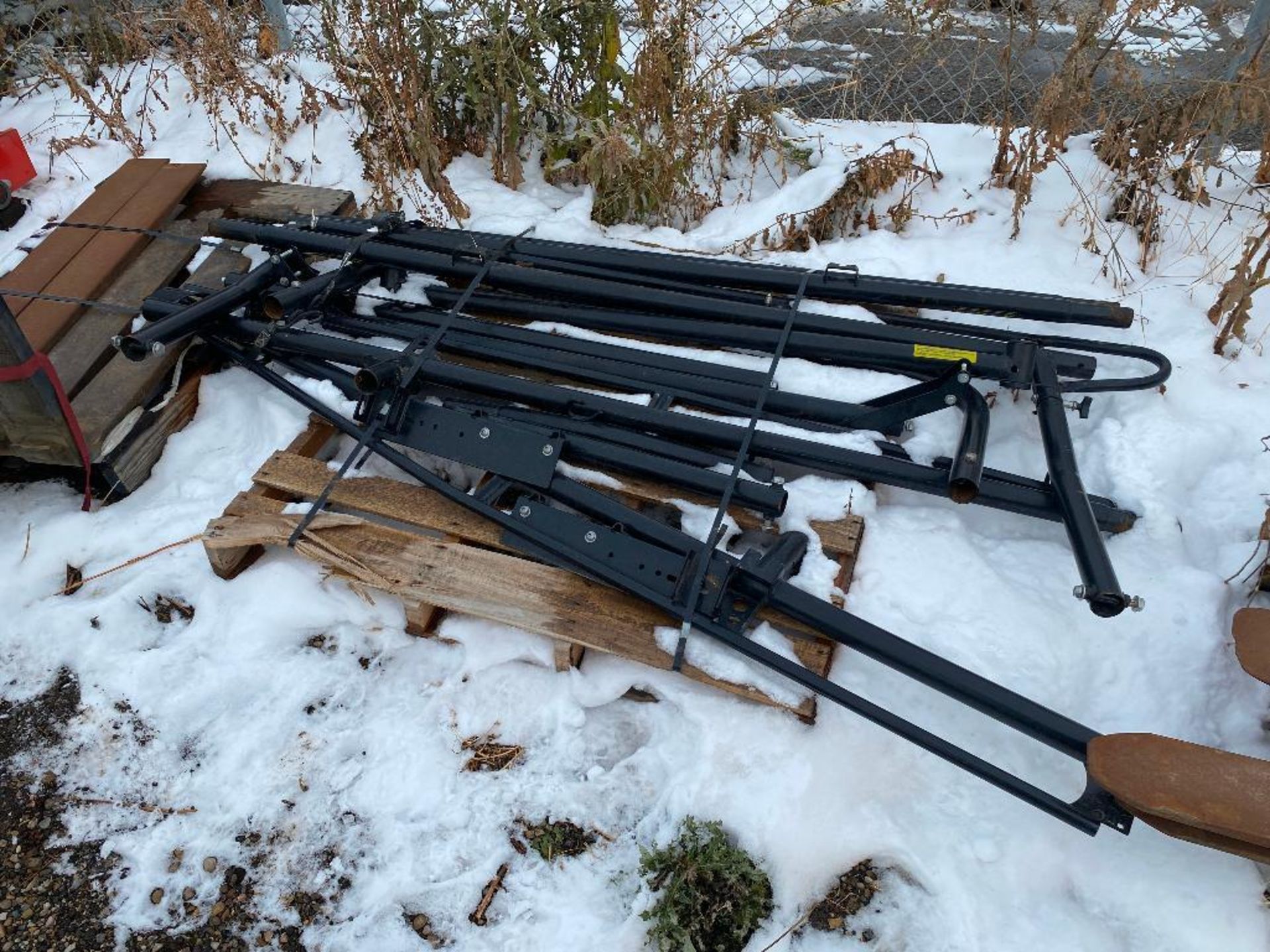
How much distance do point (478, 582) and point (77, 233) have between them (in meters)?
2.88

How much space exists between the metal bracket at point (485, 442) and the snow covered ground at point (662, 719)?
1.69 ft

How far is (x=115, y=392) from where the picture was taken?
328cm

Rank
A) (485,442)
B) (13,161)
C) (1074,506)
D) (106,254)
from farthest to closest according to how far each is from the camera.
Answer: (13,161)
(106,254)
(485,442)
(1074,506)

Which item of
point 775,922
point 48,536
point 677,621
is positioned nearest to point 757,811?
point 775,922

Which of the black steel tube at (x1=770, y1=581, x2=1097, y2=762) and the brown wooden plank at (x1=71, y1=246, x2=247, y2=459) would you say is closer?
the black steel tube at (x1=770, y1=581, x2=1097, y2=762)

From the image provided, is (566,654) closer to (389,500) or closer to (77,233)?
(389,500)

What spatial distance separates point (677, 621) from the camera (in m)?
2.55

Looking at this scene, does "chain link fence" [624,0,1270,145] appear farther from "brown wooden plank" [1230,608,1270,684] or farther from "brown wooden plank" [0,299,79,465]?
"brown wooden plank" [0,299,79,465]

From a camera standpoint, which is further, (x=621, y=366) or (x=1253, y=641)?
(x=621, y=366)

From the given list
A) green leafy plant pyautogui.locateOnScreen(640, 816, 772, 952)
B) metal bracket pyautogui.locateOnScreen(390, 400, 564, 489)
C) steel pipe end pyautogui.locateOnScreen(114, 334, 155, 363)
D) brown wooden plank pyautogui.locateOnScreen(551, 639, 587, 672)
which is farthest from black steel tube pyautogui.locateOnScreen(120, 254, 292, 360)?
green leafy plant pyautogui.locateOnScreen(640, 816, 772, 952)

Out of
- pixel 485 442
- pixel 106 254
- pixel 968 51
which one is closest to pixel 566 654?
pixel 485 442

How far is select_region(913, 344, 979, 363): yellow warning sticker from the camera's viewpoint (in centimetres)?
253

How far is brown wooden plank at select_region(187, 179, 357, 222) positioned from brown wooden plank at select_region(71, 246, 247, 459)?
75 centimetres

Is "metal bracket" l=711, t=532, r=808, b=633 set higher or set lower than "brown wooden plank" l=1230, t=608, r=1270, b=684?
lower
